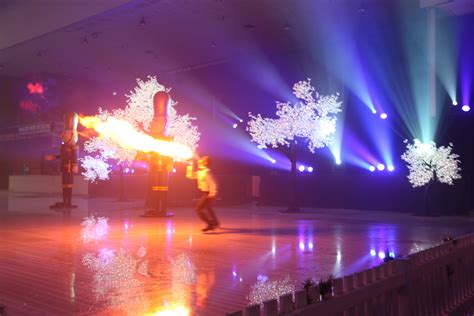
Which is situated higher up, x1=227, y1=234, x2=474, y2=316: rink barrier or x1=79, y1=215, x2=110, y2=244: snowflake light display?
x1=227, y1=234, x2=474, y2=316: rink barrier

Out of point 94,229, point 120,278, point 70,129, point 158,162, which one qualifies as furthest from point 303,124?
point 120,278

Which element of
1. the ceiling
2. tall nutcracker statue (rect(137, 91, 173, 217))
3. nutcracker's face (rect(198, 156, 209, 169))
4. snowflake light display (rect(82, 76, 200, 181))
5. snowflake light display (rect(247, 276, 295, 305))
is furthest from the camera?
snowflake light display (rect(82, 76, 200, 181))

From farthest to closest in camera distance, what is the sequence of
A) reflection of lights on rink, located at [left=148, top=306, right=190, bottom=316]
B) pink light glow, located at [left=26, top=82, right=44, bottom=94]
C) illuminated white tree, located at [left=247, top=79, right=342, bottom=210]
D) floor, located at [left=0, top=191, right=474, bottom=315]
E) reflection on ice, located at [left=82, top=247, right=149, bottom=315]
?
pink light glow, located at [left=26, top=82, right=44, bottom=94]
illuminated white tree, located at [left=247, top=79, right=342, bottom=210]
floor, located at [left=0, top=191, right=474, bottom=315]
reflection on ice, located at [left=82, top=247, right=149, bottom=315]
reflection of lights on rink, located at [left=148, top=306, right=190, bottom=316]

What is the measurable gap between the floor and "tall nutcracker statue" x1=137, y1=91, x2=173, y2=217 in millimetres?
1704

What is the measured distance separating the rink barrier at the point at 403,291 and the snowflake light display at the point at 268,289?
1.77 meters

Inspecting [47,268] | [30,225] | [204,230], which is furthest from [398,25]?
[47,268]

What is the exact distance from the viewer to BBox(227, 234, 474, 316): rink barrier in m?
3.15

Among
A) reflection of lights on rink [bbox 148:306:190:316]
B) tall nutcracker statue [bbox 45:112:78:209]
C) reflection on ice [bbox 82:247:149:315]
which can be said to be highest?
tall nutcracker statue [bbox 45:112:78:209]

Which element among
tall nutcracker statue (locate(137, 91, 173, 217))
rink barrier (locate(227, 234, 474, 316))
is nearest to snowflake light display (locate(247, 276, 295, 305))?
rink barrier (locate(227, 234, 474, 316))

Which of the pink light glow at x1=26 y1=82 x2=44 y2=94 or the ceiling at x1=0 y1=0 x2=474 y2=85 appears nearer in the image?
the ceiling at x1=0 y1=0 x2=474 y2=85

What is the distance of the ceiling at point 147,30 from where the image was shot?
687 inches

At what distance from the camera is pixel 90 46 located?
2294cm

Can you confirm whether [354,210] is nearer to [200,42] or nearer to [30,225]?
[200,42]

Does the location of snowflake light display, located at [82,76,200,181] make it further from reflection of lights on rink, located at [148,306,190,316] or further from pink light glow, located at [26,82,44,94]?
reflection of lights on rink, located at [148,306,190,316]
